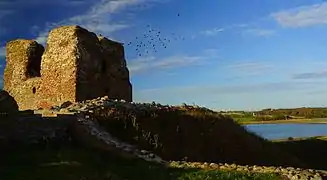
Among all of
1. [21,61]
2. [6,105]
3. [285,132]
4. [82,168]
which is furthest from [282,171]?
[285,132]

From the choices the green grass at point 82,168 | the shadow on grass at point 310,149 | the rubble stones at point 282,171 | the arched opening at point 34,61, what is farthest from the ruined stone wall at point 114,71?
the rubble stones at point 282,171

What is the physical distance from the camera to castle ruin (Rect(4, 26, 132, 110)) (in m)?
27.4

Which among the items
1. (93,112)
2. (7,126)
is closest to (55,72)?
(93,112)

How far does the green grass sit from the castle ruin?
1183 cm

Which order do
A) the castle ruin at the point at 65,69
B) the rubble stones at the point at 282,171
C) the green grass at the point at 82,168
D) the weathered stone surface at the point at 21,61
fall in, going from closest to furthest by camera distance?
the green grass at the point at 82,168 → the rubble stones at the point at 282,171 → the castle ruin at the point at 65,69 → the weathered stone surface at the point at 21,61

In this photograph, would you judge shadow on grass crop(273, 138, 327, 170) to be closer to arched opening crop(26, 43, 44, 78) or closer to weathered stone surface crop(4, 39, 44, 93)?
arched opening crop(26, 43, 44, 78)

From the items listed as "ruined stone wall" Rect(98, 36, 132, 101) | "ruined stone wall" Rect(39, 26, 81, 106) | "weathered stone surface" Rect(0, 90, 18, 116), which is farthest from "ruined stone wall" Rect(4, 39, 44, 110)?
"weathered stone surface" Rect(0, 90, 18, 116)

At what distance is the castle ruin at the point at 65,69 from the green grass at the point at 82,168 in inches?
466

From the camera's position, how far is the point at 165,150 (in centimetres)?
2080

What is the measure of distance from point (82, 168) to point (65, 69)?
584 inches

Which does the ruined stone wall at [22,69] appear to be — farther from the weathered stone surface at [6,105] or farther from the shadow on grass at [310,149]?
the shadow on grass at [310,149]

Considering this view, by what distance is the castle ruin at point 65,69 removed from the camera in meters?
27.4

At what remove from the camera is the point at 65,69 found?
2755 cm

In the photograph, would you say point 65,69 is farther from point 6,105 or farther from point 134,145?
point 6,105
